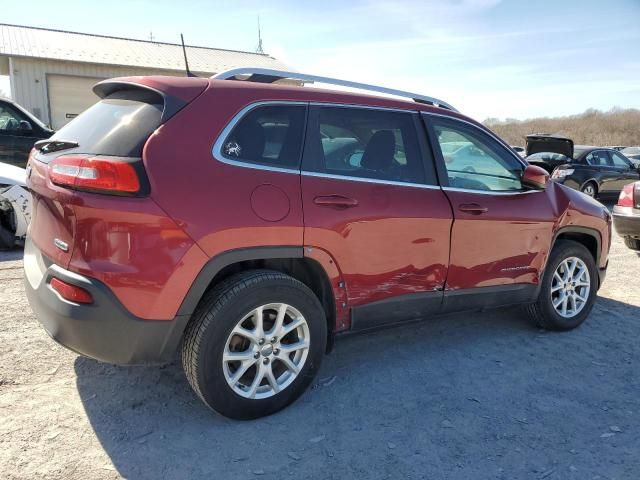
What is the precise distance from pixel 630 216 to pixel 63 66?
18829mm

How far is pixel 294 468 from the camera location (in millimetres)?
2588

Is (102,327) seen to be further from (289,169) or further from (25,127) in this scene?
(25,127)

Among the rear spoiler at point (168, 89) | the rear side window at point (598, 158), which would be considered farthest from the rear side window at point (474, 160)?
the rear side window at point (598, 158)

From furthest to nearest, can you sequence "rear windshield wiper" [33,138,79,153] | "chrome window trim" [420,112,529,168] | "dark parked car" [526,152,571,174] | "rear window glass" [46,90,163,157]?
"dark parked car" [526,152,571,174]
"chrome window trim" [420,112,529,168]
"rear windshield wiper" [33,138,79,153]
"rear window glass" [46,90,163,157]

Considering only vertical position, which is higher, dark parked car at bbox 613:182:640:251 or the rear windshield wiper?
the rear windshield wiper

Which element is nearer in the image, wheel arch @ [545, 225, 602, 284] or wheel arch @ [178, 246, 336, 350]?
wheel arch @ [178, 246, 336, 350]

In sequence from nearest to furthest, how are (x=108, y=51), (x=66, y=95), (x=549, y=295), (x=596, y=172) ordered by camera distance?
(x=549, y=295) → (x=596, y=172) → (x=66, y=95) → (x=108, y=51)

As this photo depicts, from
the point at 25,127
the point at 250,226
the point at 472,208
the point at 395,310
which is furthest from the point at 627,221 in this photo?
the point at 25,127

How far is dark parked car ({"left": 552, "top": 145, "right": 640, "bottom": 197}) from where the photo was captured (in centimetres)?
1280

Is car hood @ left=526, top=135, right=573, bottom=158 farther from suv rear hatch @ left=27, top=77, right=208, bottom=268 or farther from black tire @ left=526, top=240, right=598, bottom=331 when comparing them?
suv rear hatch @ left=27, top=77, right=208, bottom=268

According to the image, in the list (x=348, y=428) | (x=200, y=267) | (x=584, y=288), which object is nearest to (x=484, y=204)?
(x=584, y=288)

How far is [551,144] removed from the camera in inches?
522

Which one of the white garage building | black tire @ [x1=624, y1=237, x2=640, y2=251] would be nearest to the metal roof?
the white garage building

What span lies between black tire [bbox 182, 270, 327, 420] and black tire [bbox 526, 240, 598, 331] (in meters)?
2.28
